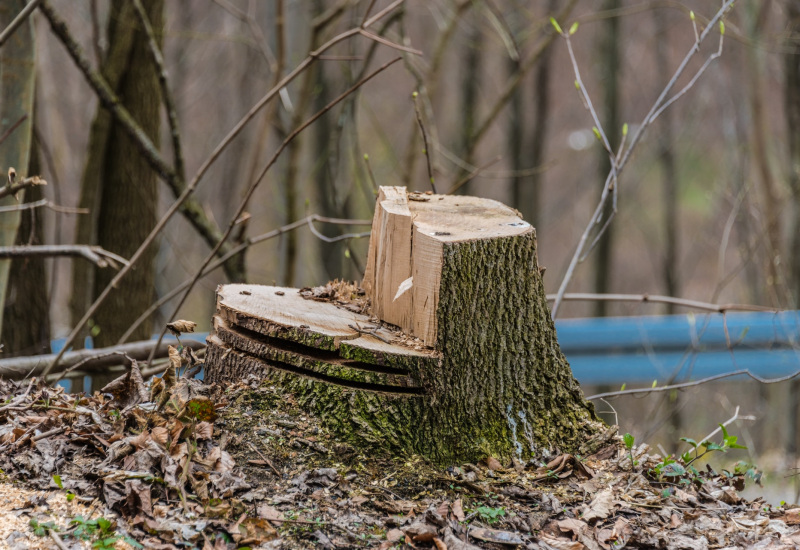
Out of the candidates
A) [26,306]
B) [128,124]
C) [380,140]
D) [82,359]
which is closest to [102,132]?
[128,124]

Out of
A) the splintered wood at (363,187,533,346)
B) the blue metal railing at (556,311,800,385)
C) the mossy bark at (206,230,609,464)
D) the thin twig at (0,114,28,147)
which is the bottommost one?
the blue metal railing at (556,311,800,385)

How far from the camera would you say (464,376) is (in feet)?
7.89

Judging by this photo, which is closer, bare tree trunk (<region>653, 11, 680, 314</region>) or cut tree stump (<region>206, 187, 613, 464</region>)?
cut tree stump (<region>206, 187, 613, 464</region>)

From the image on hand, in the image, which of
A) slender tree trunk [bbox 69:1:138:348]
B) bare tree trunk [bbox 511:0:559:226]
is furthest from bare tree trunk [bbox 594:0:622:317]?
slender tree trunk [bbox 69:1:138:348]

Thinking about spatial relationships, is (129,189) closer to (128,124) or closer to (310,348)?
(128,124)

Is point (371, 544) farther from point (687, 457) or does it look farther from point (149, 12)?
point (149, 12)

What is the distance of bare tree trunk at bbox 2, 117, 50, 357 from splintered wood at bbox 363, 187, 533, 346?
113 inches

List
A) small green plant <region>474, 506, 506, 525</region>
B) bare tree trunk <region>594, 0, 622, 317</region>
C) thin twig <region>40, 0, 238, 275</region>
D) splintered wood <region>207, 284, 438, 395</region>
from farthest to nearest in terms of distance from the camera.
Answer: bare tree trunk <region>594, 0, 622, 317</region>, thin twig <region>40, 0, 238, 275</region>, splintered wood <region>207, 284, 438, 395</region>, small green plant <region>474, 506, 506, 525</region>

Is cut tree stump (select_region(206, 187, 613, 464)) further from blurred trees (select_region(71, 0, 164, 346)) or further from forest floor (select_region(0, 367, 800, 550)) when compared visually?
blurred trees (select_region(71, 0, 164, 346))

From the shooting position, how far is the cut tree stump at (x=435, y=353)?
7.72 ft

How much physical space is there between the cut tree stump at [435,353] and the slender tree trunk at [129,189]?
8.68 ft

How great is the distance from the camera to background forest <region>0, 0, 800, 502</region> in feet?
15.5

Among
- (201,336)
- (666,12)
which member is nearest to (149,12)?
(201,336)

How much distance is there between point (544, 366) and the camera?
2.57 metres
